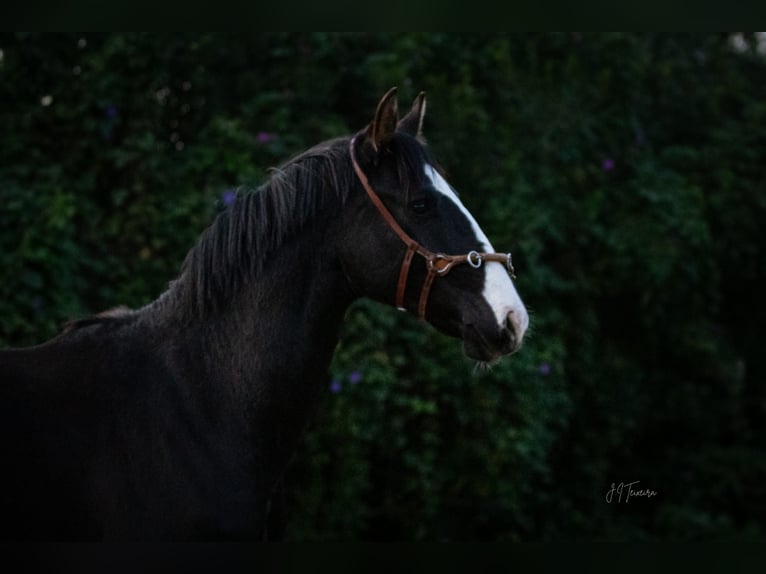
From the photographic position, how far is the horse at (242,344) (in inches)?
98.6

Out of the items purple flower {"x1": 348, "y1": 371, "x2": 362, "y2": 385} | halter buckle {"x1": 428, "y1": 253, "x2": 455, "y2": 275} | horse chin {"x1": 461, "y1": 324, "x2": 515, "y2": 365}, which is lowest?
purple flower {"x1": 348, "y1": 371, "x2": 362, "y2": 385}

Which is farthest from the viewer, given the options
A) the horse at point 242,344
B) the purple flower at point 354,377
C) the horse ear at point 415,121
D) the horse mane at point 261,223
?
the purple flower at point 354,377

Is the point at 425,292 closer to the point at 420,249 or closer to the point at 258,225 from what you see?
the point at 420,249

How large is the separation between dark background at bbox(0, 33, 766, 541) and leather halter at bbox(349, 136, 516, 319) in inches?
63.8

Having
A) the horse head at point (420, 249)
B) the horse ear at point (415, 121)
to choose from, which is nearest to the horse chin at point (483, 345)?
the horse head at point (420, 249)

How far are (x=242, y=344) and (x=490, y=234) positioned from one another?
8.93 feet

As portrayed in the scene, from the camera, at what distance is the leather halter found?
103 inches

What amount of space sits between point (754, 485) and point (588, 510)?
1580mm

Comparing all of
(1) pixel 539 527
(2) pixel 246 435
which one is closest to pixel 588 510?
(1) pixel 539 527

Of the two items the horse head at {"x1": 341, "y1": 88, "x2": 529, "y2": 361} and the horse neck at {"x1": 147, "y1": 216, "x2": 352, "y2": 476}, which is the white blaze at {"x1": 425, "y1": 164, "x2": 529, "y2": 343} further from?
the horse neck at {"x1": 147, "y1": 216, "x2": 352, "y2": 476}

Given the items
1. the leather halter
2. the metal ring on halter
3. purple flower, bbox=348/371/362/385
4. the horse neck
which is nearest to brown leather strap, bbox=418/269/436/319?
the leather halter

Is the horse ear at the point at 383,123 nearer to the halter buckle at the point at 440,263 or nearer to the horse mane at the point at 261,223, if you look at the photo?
the horse mane at the point at 261,223

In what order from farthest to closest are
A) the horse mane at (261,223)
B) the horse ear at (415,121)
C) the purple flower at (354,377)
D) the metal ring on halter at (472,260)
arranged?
the purple flower at (354,377)
the horse ear at (415,121)
the horse mane at (261,223)
the metal ring on halter at (472,260)

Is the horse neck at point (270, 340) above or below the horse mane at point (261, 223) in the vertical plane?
below
